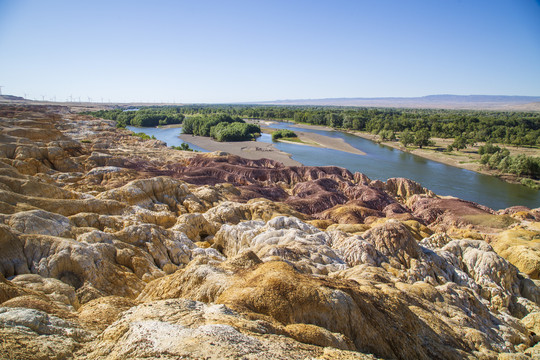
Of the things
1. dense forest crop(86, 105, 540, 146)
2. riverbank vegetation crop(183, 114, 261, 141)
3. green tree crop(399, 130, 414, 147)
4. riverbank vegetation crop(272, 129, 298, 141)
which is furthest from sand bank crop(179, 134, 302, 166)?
dense forest crop(86, 105, 540, 146)

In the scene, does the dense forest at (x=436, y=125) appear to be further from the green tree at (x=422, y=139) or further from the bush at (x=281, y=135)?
the bush at (x=281, y=135)

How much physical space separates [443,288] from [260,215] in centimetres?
1629

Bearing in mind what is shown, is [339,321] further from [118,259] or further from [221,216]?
[221,216]

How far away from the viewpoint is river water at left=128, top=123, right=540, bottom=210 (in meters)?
57.1

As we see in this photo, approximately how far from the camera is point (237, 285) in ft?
32.7

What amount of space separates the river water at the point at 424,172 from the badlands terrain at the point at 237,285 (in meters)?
35.2

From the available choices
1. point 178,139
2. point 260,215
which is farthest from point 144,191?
point 178,139

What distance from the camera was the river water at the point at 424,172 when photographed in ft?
187

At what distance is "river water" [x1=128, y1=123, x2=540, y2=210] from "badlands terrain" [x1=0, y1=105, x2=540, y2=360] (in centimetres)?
3523

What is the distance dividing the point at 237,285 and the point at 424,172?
2874 inches

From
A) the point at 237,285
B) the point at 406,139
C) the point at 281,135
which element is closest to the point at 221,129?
the point at 281,135

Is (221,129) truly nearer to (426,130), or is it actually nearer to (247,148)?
(247,148)

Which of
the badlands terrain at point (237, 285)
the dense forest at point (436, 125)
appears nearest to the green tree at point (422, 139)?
the dense forest at point (436, 125)

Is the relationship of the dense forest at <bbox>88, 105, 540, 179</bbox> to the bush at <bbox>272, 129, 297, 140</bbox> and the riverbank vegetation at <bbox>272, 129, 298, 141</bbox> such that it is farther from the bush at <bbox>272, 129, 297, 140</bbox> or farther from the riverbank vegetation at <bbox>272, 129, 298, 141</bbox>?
the riverbank vegetation at <bbox>272, 129, 298, 141</bbox>
